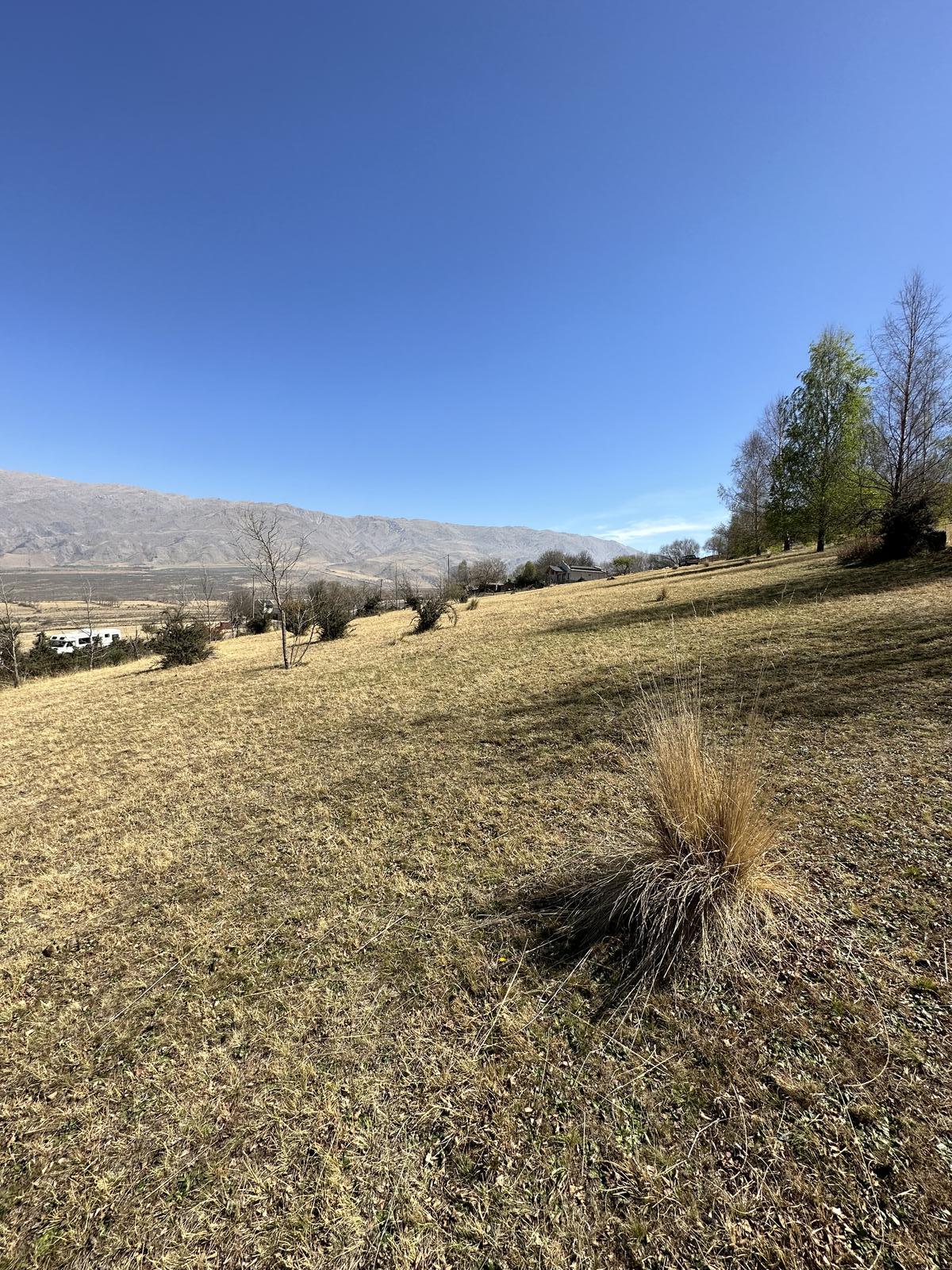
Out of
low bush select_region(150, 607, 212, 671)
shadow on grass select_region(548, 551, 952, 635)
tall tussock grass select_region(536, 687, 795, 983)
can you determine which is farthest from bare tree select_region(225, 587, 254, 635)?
tall tussock grass select_region(536, 687, 795, 983)

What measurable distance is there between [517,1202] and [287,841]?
10.5ft

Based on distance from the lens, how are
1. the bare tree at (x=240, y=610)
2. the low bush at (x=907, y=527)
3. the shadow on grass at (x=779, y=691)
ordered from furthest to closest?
the bare tree at (x=240, y=610), the low bush at (x=907, y=527), the shadow on grass at (x=779, y=691)

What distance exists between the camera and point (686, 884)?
8.02 ft

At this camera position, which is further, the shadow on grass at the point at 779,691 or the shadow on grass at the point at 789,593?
the shadow on grass at the point at 789,593

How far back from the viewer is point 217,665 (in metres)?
15.6

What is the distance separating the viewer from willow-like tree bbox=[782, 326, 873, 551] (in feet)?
59.6

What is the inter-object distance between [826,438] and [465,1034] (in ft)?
79.3

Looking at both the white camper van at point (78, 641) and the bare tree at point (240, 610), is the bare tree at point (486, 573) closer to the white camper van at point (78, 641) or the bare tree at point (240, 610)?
the bare tree at point (240, 610)

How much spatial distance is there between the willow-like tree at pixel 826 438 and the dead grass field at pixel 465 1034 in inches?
676

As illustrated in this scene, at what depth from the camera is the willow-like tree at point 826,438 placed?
59.6ft

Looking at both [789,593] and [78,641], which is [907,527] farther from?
[78,641]

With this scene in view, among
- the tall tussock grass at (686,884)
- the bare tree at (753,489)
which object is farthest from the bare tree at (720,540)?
the tall tussock grass at (686,884)

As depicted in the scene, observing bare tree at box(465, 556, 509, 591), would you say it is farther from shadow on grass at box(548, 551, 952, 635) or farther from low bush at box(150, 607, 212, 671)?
shadow on grass at box(548, 551, 952, 635)

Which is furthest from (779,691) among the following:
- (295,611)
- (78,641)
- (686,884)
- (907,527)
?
(78,641)
